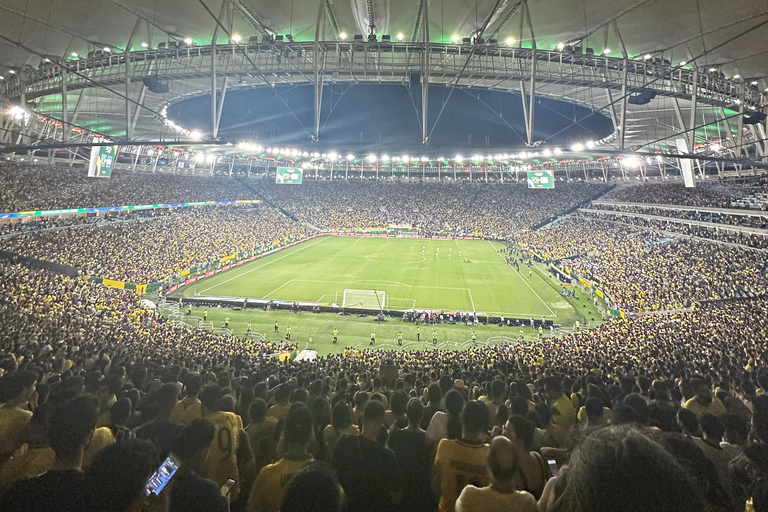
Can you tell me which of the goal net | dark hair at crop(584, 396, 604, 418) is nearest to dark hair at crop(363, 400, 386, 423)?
dark hair at crop(584, 396, 604, 418)

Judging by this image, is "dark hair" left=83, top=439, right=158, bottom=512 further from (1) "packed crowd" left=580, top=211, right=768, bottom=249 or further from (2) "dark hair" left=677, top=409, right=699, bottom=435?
(1) "packed crowd" left=580, top=211, right=768, bottom=249

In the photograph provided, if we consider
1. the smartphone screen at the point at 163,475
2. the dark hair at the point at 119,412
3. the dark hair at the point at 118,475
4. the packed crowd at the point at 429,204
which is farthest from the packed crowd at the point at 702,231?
the dark hair at the point at 118,475

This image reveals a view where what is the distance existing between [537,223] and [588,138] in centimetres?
3447

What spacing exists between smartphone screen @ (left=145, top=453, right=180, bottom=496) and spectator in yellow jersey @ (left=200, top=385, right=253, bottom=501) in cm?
52

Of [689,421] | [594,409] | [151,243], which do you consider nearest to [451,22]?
[594,409]

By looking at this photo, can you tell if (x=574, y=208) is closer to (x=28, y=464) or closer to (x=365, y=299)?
(x=365, y=299)

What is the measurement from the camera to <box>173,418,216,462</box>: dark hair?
340 cm

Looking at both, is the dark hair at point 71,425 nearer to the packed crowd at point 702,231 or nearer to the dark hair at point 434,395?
the dark hair at point 434,395

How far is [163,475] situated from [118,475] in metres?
0.86

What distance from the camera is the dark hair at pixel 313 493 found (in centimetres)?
212

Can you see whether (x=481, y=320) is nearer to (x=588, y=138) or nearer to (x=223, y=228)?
(x=588, y=138)

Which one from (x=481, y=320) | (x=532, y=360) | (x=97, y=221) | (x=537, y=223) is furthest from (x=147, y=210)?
(x=537, y=223)

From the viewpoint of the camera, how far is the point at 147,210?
5359 centimetres

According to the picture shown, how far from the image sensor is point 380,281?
127 feet
